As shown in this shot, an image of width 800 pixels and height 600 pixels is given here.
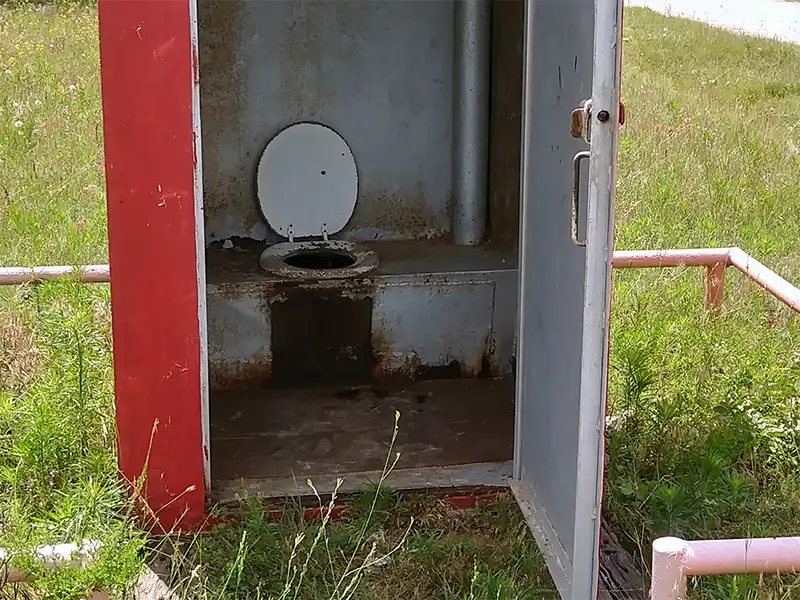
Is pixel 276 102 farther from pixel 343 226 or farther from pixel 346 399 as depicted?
pixel 346 399

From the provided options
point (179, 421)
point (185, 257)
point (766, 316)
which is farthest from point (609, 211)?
point (766, 316)

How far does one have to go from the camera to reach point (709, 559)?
6.03 feet

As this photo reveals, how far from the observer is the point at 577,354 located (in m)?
2.43

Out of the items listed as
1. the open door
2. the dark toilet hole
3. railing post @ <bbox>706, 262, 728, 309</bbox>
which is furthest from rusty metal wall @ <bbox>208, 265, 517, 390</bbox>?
the open door

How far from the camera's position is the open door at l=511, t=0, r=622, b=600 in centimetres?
219

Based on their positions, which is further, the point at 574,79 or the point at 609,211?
the point at 574,79

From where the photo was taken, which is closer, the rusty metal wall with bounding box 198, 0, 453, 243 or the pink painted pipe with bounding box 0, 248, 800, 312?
the pink painted pipe with bounding box 0, 248, 800, 312

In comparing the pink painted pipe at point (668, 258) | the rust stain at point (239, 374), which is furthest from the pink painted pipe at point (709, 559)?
the rust stain at point (239, 374)

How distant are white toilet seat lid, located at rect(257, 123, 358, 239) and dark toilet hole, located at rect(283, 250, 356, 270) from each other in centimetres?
24

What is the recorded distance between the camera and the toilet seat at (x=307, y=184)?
4.40 metres

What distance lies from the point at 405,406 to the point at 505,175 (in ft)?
3.48

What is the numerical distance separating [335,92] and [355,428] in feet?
5.37

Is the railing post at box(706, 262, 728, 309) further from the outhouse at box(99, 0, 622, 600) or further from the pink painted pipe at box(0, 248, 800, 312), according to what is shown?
the outhouse at box(99, 0, 622, 600)

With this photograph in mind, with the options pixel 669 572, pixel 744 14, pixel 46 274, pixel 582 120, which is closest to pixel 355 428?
pixel 46 274
